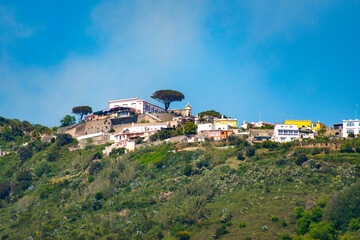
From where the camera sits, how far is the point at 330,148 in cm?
5809

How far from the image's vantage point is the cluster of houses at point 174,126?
66875 millimetres

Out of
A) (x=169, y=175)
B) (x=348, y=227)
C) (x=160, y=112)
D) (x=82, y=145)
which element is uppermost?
(x=160, y=112)

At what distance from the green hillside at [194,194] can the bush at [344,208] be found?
0.08 m

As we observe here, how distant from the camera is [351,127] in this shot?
65.9 m

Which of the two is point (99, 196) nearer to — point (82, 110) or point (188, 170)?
point (188, 170)

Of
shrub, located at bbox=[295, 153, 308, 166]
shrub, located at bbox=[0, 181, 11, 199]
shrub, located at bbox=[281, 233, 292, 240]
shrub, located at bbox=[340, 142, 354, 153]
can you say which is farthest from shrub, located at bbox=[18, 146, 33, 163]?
shrub, located at bbox=[281, 233, 292, 240]

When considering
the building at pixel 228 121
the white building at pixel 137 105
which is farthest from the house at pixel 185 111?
the building at pixel 228 121

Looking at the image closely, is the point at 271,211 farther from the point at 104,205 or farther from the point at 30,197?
the point at 30,197

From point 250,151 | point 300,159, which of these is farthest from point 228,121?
point 300,159

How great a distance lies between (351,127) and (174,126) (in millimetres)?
24225

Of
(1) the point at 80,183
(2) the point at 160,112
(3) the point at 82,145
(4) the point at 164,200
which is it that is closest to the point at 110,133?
(3) the point at 82,145

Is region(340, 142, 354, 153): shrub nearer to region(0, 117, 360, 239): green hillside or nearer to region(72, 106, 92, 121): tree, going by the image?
region(0, 117, 360, 239): green hillside

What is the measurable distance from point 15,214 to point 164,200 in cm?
1738

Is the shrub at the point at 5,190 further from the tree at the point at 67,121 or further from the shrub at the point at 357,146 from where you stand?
the shrub at the point at 357,146
